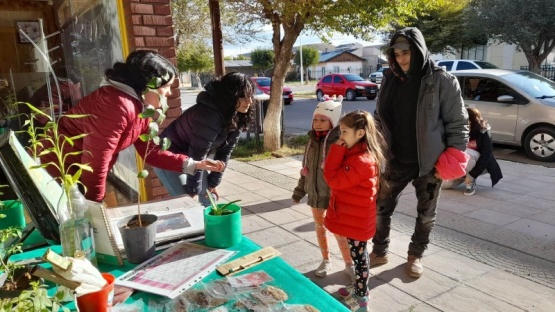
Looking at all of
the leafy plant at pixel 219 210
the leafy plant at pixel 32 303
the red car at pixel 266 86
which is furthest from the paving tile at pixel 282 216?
the red car at pixel 266 86

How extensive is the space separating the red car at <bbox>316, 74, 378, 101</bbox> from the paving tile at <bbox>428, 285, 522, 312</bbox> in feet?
60.0

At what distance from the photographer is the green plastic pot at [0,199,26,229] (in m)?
1.79

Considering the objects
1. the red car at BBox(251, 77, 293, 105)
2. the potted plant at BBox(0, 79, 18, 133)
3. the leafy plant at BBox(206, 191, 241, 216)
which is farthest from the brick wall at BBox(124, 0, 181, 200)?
the red car at BBox(251, 77, 293, 105)

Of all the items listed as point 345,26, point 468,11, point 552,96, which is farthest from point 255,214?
point 468,11

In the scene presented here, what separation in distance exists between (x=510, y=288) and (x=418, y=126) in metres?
1.33

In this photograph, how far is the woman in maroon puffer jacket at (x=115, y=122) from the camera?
1872 millimetres

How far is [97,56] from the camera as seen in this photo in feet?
13.9

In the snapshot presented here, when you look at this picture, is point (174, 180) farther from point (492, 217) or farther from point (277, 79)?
point (277, 79)

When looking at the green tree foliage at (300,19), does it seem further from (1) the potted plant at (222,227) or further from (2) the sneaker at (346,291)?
(1) the potted plant at (222,227)

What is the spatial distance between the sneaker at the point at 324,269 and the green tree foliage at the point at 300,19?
4.45 m

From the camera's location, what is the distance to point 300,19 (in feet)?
23.0

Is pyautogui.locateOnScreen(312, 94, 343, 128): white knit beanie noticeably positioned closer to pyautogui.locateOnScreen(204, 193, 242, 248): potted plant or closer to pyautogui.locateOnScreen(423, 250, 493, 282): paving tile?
pyautogui.locateOnScreen(204, 193, 242, 248): potted plant

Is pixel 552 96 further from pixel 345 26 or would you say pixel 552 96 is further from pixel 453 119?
pixel 453 119

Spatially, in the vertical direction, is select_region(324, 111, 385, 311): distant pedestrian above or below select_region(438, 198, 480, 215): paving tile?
above
